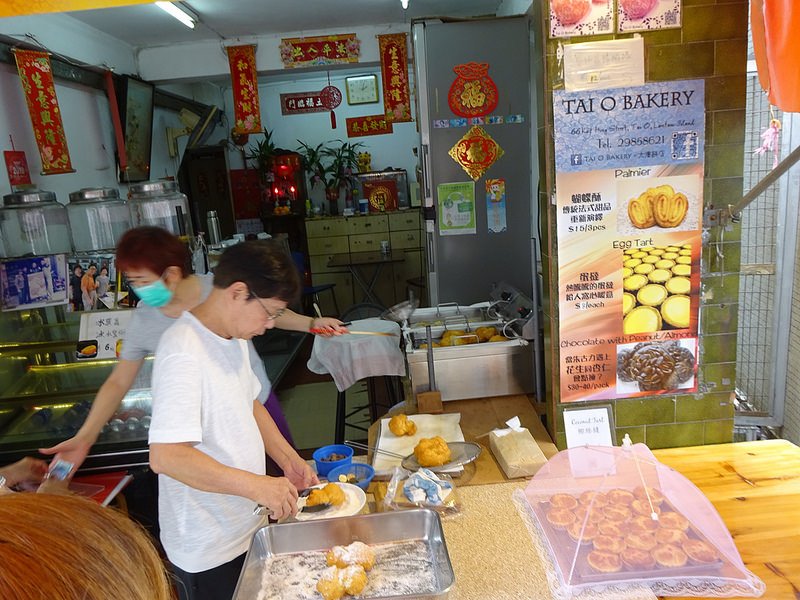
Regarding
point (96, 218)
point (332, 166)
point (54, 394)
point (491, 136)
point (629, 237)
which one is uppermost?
point (332, 166)

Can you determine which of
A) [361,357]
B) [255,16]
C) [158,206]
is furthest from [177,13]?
[361,357]

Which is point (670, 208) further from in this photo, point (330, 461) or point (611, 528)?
point (330, 461)

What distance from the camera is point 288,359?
5984 millimetres

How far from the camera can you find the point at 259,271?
1.56 meters

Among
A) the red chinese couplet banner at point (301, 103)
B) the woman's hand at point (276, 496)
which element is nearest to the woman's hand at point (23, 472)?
the woman's hand at point (276, 496)

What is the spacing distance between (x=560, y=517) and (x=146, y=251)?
1.78m

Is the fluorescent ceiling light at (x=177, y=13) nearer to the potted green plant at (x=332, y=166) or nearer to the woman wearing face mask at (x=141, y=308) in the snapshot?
Result: the potted green plant at (x=332, y=166)

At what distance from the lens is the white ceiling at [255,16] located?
5.33 metres

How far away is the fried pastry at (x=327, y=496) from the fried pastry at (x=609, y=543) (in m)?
0.77

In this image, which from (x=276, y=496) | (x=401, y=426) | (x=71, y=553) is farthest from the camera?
(x=401, y=426)

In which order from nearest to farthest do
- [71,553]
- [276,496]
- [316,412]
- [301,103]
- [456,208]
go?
[71,553], [276,496], [456,208], [316,412], [301,103]

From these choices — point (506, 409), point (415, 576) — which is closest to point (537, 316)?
point (506, 409)

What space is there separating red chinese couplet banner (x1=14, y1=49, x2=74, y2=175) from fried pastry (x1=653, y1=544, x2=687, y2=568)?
4.64m

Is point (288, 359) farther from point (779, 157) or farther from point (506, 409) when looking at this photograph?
point (779, 157)
